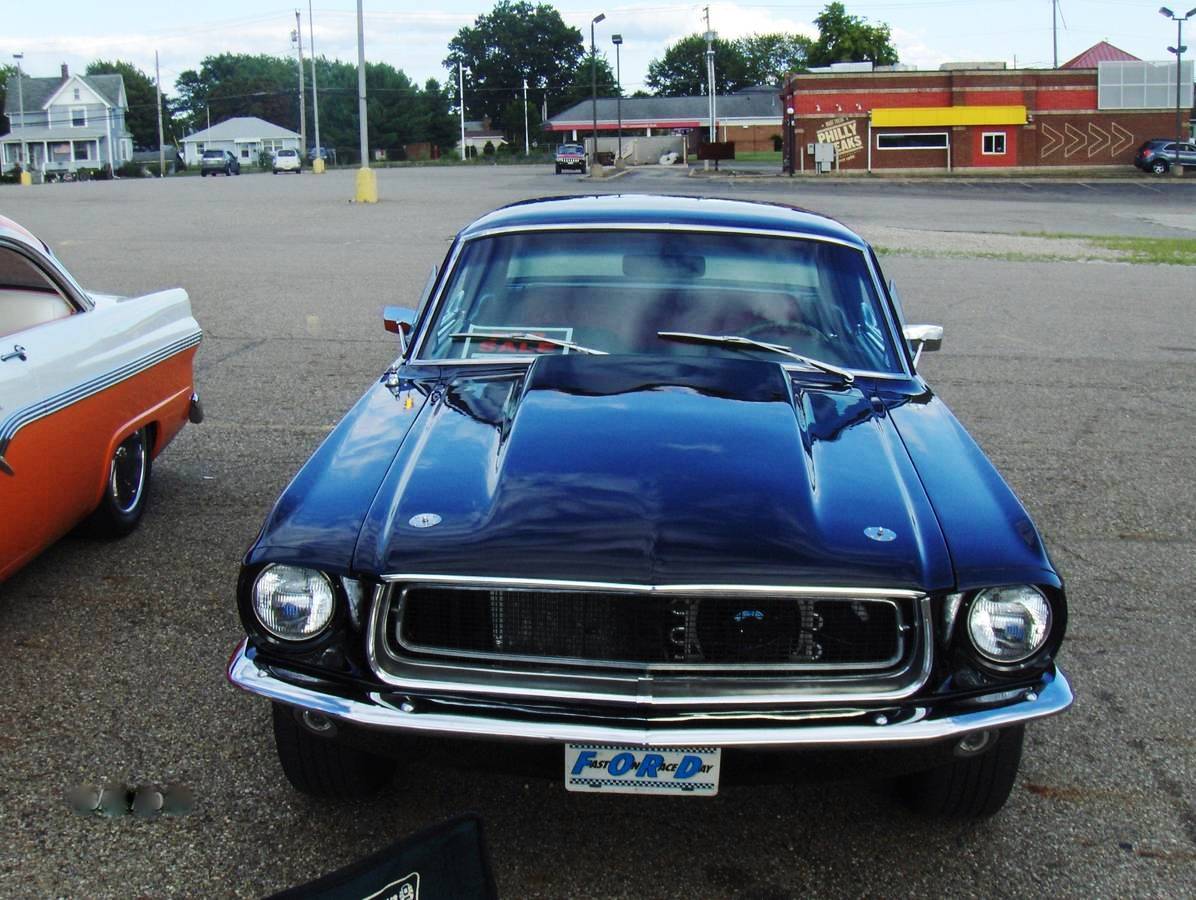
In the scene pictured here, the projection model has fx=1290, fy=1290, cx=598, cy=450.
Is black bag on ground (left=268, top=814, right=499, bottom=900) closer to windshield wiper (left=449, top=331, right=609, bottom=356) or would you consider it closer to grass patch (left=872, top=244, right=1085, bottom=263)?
windshield wiper (left=449, top=331, right=609, bottom=356)

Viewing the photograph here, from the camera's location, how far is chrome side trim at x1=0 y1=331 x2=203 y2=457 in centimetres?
430

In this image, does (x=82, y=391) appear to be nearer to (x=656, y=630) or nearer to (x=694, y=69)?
(x=656, y=630)

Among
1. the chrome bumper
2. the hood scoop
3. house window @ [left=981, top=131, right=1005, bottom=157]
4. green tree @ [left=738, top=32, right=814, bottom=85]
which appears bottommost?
the chrome bumper

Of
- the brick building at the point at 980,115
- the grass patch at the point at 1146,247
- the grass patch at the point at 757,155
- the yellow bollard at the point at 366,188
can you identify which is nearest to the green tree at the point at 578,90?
the grass patch at the point at 757,155

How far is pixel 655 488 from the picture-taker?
3.07 meters

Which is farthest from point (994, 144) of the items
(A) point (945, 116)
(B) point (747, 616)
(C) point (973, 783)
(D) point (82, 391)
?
(B) point (747, 616)

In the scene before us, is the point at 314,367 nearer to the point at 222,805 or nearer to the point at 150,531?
the point at 150,531

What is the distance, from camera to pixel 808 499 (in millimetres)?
3068

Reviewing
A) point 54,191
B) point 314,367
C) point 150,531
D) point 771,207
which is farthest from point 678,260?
point 54,191

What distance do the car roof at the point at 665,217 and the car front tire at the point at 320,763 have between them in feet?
6.81

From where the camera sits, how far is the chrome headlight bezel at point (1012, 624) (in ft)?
9.53

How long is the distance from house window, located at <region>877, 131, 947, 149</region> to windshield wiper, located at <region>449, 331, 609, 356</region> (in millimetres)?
55136

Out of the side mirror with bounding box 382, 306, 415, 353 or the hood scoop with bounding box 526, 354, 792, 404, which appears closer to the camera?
the hood scoop with bounding box 526, 354, 792, 404

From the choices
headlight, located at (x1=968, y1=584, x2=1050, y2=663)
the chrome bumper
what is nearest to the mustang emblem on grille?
the chrome bumper
